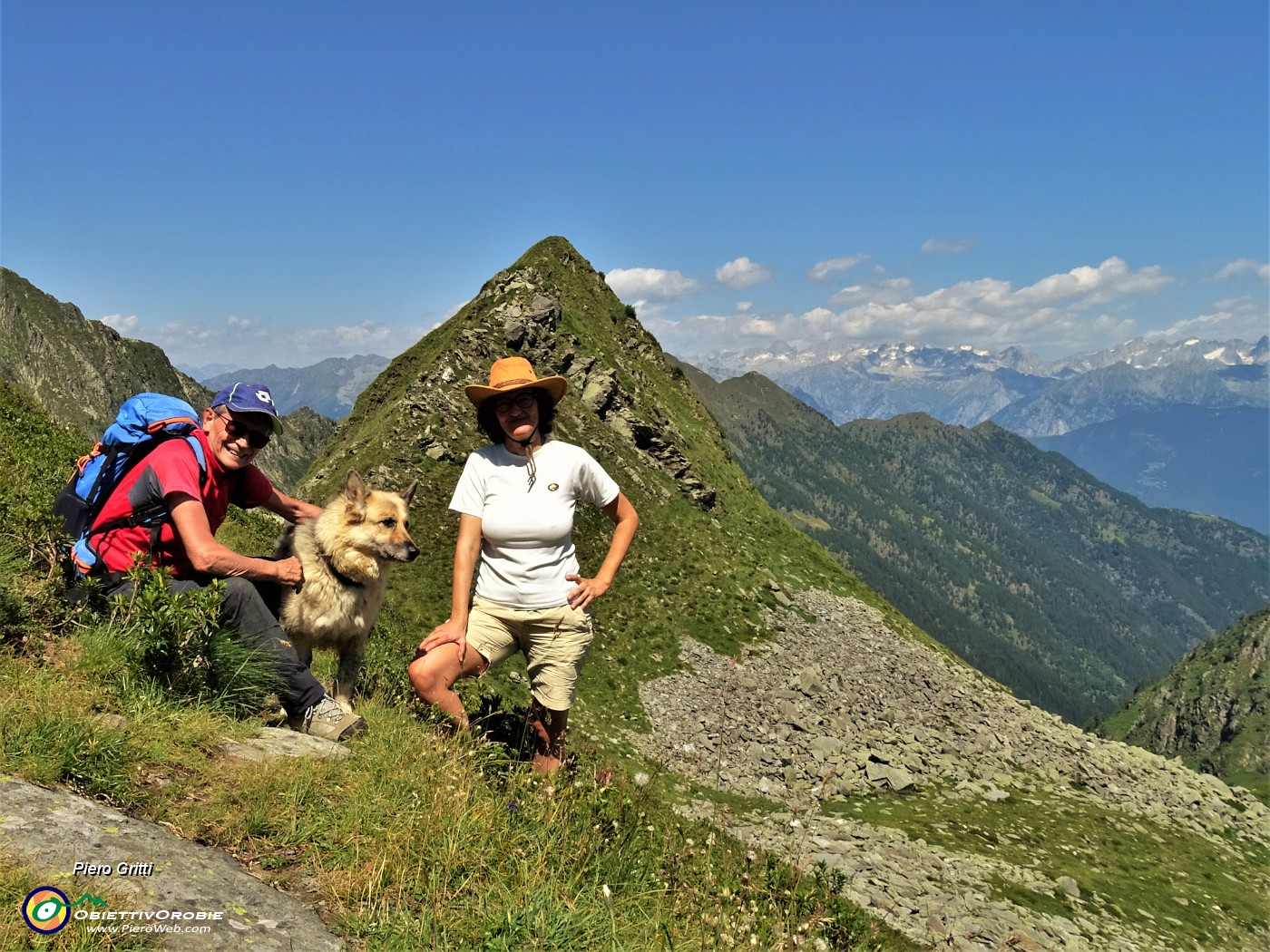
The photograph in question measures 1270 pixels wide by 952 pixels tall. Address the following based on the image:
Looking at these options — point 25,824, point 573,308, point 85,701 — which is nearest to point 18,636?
point 85,701

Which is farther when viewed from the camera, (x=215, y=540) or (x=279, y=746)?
(x=215, y=540)

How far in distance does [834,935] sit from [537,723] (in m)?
3.16

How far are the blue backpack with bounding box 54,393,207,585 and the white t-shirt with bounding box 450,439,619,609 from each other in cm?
238

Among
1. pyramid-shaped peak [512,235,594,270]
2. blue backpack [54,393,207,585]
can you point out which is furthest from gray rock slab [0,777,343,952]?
pyramid-shaped peak [512,235,594,270]

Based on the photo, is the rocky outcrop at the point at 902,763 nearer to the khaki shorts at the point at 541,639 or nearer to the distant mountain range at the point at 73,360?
the khaki shorts at the point at 541,639

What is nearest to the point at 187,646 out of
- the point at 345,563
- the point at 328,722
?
the point at 328,722

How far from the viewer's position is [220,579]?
5586 millimetres

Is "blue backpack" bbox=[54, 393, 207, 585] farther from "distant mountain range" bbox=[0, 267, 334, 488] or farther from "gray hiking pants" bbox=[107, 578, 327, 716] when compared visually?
"distant mountain range" bbox=[0, 267, 334, 488]

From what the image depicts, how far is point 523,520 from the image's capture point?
A: 20.1 feet

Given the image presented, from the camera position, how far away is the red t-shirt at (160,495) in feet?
18.7

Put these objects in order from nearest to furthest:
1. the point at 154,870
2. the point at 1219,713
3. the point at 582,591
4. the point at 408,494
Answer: the point at 154,870
the point at 582,591
the point at 408,494
the point at 1219,713

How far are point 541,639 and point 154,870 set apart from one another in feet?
10.8

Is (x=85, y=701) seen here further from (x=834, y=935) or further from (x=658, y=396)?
(x=658, y=396)

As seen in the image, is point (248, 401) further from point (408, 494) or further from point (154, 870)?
point (154, 870)
